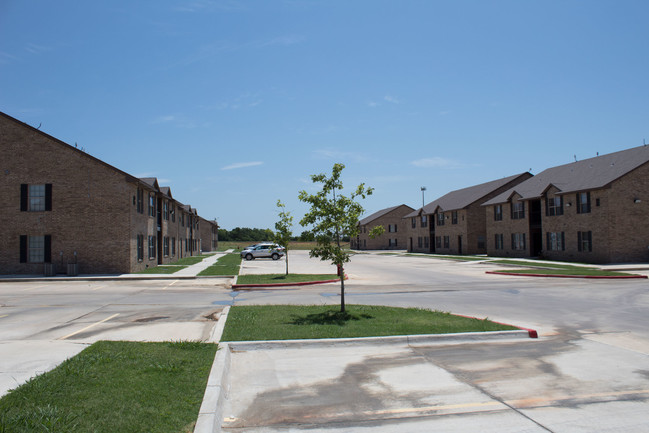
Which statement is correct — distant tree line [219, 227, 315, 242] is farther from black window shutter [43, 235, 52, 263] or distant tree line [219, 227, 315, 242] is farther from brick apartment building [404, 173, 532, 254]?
black window shutter [43, 235, 52, 263]

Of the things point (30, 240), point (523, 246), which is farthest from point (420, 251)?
point (30, 240)

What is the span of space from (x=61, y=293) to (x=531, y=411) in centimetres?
1861

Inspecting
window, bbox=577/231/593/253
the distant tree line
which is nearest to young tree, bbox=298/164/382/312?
window, bbox=577/231/593/253

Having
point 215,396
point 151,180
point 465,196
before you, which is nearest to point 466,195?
point 465,196

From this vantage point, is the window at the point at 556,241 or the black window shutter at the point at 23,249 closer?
the black window shutter at the point at 23,249

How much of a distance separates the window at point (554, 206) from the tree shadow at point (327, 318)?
1324 inches

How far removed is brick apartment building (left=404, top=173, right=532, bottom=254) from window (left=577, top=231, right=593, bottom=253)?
18.4 metres

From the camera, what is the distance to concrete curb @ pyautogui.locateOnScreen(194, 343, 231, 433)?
5067mm

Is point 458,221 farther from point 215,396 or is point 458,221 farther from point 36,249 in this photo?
point 215,396

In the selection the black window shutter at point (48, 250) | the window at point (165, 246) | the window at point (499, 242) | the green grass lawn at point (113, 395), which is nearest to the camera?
the green grass lawn at point (113, 395)

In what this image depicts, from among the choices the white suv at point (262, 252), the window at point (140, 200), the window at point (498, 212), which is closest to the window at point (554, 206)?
the window at point (498, 212)

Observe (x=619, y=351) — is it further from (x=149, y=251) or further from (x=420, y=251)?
(x=420, y=251)

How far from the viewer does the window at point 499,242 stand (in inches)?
1961

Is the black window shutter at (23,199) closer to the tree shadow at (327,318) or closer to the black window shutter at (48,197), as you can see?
the black window shutter at (48,197)
